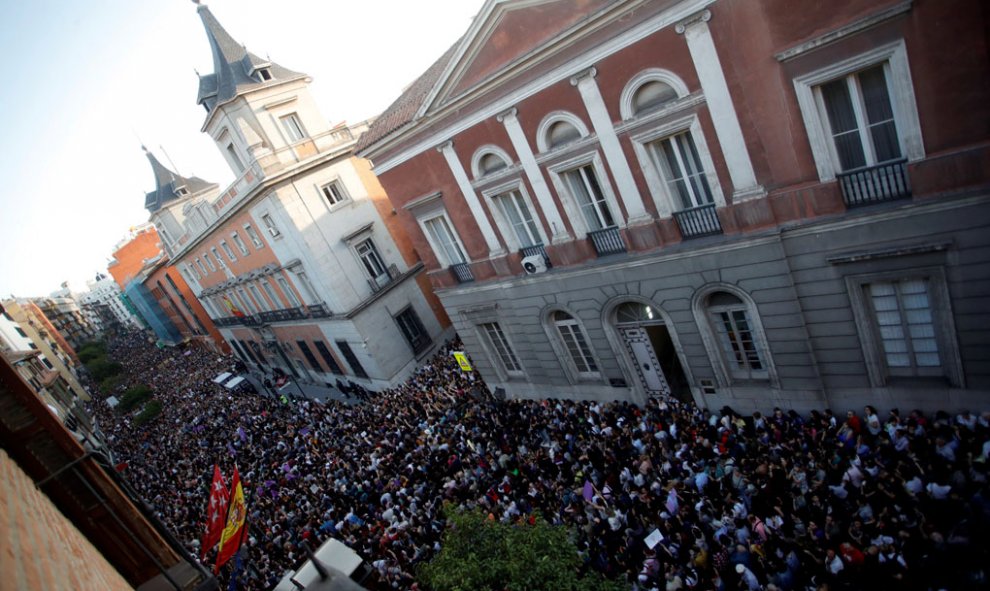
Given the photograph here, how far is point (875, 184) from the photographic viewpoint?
9688 mm

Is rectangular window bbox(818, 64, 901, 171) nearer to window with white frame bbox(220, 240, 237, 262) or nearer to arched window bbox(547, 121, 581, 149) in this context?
arched window bbox(547, 121, 581, 149)

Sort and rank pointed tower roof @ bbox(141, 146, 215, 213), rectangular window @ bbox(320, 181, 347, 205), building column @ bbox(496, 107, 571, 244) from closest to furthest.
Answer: building column @ bbox(496, 107, 571, 244) → rectangular window @ bbox(320, 181, 347, 205) → pointed tower roof @ bbox(141, 146, 215, 213)

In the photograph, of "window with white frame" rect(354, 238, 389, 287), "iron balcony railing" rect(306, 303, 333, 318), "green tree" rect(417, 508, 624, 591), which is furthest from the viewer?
"iron balcony railing" rect(306, 303, 333, 318)

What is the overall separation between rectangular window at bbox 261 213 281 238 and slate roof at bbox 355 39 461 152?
35.7 ft

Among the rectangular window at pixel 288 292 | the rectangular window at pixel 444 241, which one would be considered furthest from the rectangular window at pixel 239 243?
the rectangular window at pixel 444 241

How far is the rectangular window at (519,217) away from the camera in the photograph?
15.4m

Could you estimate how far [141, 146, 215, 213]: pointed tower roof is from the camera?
151 feet

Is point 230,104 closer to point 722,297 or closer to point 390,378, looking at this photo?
point 390,378

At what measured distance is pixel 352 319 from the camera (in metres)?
26.1

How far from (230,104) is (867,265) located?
90.9 feet

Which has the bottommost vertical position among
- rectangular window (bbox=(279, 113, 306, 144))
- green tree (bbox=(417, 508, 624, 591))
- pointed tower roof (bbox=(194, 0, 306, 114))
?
green tree (bbox=(417, 508, 624, 591))

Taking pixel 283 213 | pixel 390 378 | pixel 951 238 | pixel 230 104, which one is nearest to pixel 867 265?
pixel 951 238

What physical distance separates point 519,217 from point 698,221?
5512 mm

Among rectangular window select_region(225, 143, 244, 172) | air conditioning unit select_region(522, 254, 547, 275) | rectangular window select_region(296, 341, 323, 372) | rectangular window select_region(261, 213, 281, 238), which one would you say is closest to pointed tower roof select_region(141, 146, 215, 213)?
rectangular window select_region(225, 143, 244, 172)
